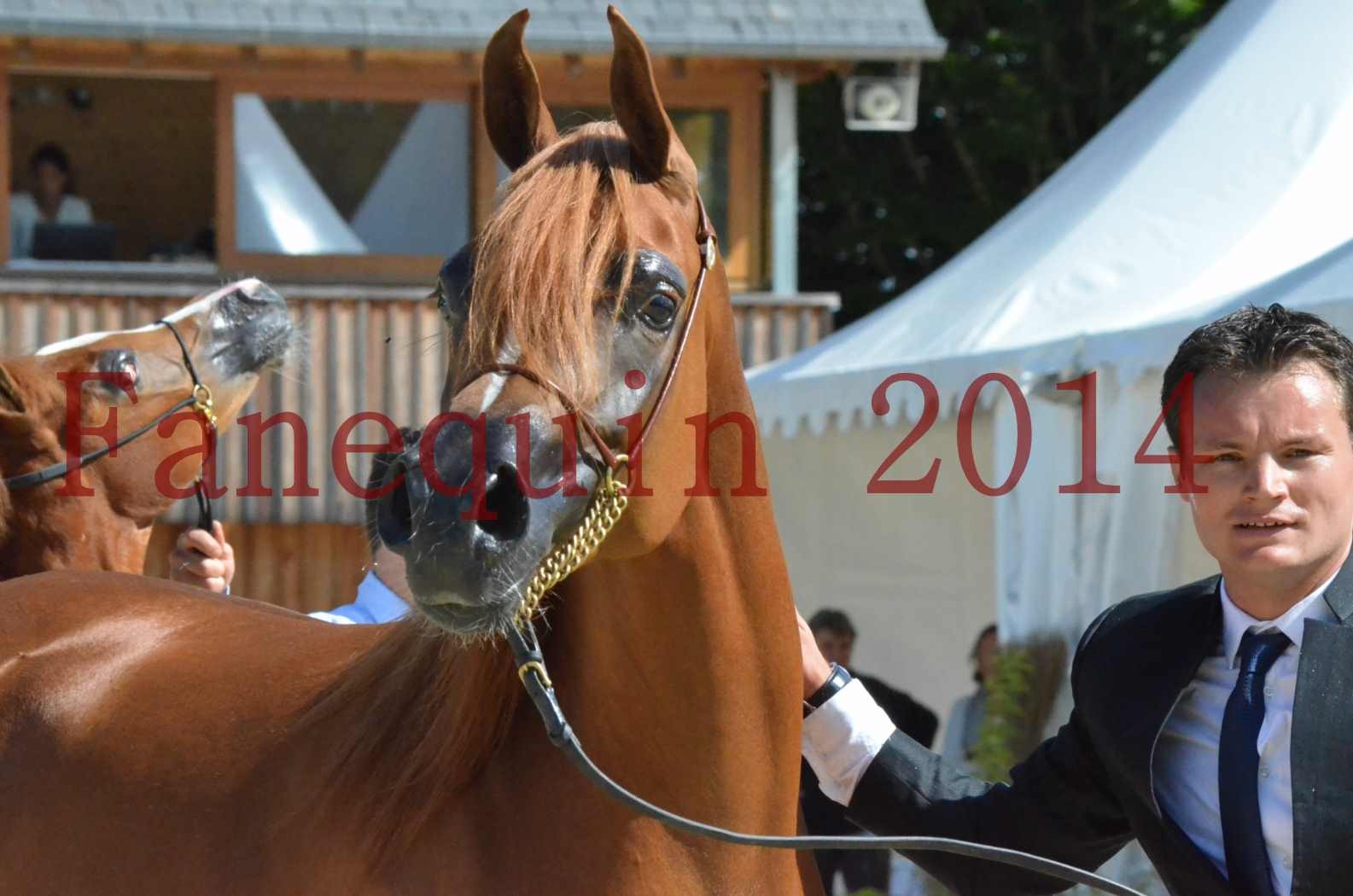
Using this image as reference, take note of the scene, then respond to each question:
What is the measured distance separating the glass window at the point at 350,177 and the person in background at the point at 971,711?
492cm

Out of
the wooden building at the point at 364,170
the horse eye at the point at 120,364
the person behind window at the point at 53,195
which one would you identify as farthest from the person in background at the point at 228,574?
the person behind window at the point at 53,195

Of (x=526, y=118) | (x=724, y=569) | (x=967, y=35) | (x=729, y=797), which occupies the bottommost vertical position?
(x=729, y=797)

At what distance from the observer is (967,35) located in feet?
51.8

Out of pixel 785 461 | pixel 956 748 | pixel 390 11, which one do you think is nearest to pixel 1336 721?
pixel 956 748

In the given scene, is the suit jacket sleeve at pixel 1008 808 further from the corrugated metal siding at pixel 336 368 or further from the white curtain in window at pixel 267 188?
the white curtain in window at pixel 267 188

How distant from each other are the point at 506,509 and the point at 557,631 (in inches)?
15.7

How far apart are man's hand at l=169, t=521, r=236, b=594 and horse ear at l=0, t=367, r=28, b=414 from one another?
0.48m

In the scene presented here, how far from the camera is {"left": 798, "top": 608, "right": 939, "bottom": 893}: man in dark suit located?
585 cm

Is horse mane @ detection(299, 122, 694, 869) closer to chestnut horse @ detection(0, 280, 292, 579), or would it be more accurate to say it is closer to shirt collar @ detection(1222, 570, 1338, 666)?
shirt collar @ detection(1222, 570, 1338, 666)

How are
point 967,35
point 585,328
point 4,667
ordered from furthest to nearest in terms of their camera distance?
point 967,35 → point 4,667 → point 585,328

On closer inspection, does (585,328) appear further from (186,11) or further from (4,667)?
(186,11)

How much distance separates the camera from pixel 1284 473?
2.16 meters

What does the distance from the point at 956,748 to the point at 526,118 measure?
185 inches

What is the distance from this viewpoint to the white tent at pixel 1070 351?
512cm
